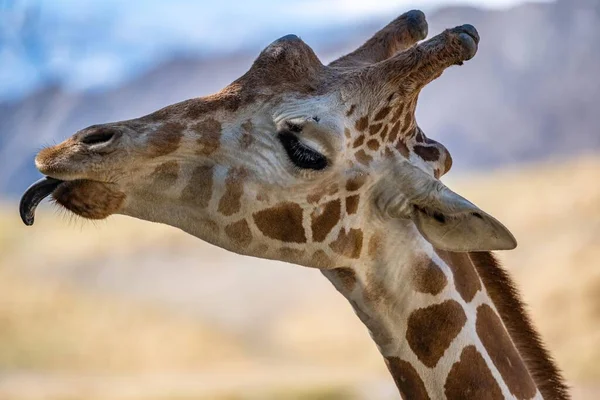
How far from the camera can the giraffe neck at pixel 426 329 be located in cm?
281

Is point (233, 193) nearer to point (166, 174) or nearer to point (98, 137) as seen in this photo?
point (166, 174)

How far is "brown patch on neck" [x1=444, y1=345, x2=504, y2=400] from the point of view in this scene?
2.79 metres

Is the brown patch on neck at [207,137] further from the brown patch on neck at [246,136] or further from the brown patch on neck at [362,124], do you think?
the brown patch on neck at [362,124]

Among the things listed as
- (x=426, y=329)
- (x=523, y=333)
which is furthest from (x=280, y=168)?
(x=523, y=333)

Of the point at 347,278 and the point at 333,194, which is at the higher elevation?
the point at 333,194

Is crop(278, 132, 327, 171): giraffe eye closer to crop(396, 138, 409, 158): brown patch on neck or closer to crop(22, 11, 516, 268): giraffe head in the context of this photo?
crop(22, 11, 516, 268): giraffe head

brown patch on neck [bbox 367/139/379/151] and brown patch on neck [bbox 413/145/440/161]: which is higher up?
brown patch on neck [bbox 413/145/440/161]

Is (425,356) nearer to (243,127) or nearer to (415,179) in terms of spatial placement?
(415,179)

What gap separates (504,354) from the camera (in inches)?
114

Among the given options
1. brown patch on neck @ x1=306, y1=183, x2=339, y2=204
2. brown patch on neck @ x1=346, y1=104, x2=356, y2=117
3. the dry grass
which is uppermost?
the dry grass

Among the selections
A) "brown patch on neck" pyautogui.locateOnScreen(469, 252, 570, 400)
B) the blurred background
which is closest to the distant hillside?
the blurred background

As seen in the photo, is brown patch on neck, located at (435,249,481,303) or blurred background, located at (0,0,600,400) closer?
brown patch on neck, located at (435,249,481,303)

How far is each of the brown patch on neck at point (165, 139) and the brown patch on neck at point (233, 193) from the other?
0.19 m

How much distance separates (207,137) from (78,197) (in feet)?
1.41
